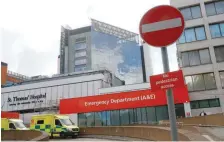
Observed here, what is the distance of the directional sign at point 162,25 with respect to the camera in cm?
324

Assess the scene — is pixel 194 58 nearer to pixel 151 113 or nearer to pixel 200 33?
pixel 200 33

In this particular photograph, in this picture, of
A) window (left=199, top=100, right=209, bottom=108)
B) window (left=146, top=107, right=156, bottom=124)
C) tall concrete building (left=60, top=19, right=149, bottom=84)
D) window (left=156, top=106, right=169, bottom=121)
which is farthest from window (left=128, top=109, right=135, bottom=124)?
tall concrete building (left=60, top=19, right=149, bottom=84)

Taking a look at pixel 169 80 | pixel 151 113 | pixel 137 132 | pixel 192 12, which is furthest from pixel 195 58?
pixel 169 80

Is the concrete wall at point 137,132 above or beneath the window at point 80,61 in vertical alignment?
beneath

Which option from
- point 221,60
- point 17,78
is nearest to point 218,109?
point 221,60

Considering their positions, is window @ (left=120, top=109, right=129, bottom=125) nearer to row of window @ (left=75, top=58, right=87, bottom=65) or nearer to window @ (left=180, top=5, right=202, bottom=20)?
window @ (left=180, top=5, right=202, bottom=20)

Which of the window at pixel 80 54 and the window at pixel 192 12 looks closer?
the window at pixel 192 12

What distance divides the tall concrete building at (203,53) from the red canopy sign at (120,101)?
183 inches

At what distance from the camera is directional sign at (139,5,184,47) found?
10.6 feet

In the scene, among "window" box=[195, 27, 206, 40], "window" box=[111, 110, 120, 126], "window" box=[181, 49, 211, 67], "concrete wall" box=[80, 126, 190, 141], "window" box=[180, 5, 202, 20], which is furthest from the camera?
"window" box=[180, 5, 202, 20]

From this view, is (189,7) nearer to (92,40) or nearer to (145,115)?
(145,115)

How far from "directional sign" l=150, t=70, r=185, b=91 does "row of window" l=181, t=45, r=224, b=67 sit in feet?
119

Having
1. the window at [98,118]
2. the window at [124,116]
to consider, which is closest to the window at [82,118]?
the window at [98,118]

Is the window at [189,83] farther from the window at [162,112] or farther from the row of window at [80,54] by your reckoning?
the row of window at [80,54]
